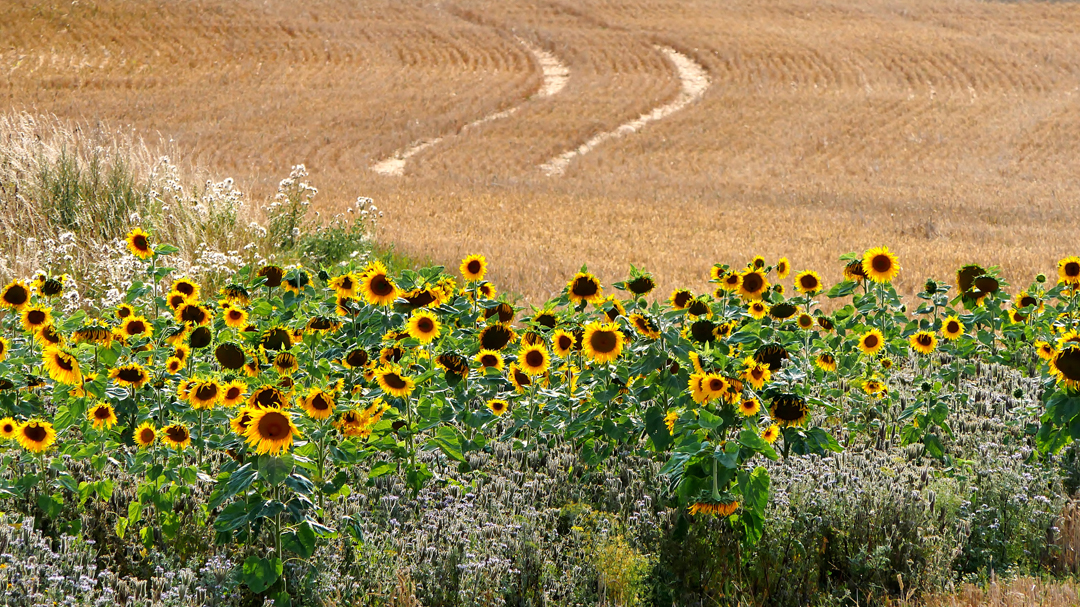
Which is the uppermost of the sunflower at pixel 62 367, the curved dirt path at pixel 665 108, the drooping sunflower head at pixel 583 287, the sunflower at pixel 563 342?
the drooping sunflower head at pixel 583 287

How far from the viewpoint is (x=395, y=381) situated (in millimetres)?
3771

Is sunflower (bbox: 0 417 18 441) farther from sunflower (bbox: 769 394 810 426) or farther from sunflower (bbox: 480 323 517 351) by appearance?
sunflower (bbox: 769 394 810 426)

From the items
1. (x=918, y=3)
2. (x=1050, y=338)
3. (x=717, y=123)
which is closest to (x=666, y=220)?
(x=1050, y=338)

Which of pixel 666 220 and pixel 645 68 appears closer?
pixel 666 220

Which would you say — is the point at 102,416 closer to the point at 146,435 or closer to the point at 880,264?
the point at 146,435

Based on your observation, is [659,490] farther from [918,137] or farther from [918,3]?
[918,3]

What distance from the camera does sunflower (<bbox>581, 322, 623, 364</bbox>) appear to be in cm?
385

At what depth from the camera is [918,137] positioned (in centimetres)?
2866

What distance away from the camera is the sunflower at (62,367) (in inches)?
144

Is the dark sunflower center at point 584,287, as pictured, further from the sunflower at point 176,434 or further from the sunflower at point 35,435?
the sunflower at point 35,435

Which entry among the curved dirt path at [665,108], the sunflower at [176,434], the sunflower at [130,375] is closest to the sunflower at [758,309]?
the sunflower at [176,434]

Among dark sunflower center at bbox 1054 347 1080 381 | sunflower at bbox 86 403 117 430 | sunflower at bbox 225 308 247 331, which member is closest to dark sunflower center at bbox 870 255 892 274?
dark sunflower center at bbox 1054 347 1080 381

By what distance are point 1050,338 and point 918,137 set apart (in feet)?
84.0

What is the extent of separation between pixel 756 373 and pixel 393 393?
1451 mm
